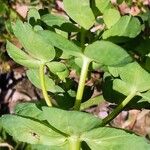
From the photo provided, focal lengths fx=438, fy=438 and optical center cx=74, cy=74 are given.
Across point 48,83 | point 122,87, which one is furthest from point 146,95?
point 48,83

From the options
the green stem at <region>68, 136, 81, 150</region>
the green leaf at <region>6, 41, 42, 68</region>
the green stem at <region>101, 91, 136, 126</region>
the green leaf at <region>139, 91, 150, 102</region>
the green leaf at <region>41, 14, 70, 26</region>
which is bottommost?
the green stem at <region>68, 136, 81, 150</region>

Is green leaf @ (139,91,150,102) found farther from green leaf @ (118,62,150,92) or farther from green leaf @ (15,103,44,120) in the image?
green leaf @ (15,103,44,120)

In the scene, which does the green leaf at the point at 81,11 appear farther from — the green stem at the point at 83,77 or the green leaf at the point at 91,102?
the green leaf at the point at 91,102

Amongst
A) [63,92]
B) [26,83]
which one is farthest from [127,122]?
[63,92]

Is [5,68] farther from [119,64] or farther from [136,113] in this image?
[119,64]

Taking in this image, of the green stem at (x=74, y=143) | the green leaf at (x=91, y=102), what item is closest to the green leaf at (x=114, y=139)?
the green stem at (x=74, y=143)

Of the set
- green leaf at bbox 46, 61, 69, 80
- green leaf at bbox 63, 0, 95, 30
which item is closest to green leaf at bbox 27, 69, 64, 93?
green leaf at bbox 46, 61, 69, 80
